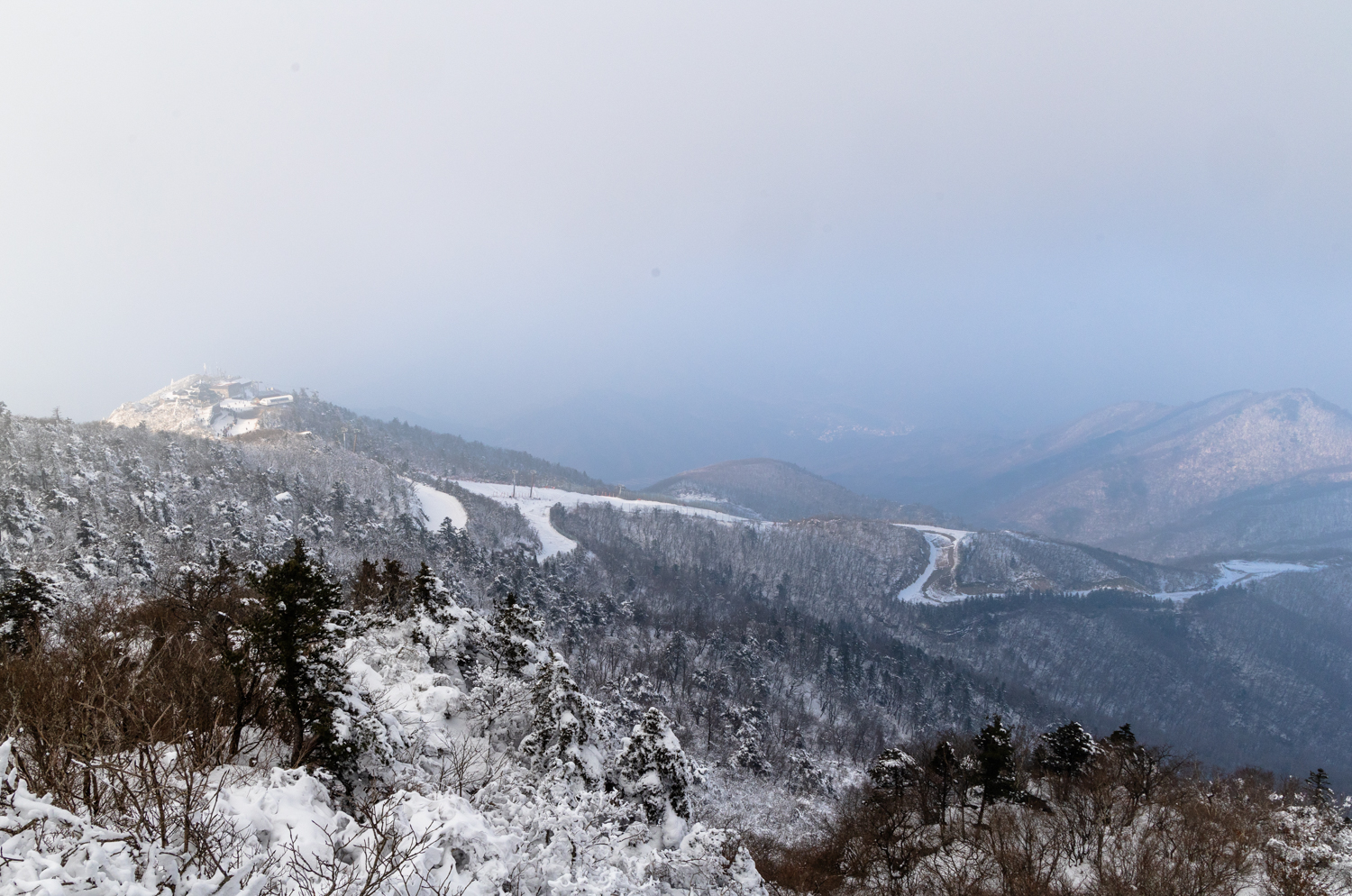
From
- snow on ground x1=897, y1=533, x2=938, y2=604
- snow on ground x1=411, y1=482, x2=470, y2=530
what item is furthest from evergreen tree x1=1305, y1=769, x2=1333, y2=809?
snow on ground x1=897, y1=533, x2=938, y2=604

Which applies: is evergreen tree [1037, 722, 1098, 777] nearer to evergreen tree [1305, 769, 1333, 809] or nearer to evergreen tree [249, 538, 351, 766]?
evergreen tree [1305, 769, 1333, 809]

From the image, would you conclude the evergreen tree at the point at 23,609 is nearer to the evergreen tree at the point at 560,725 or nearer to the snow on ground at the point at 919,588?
the evergreen tree at the point at 560,725

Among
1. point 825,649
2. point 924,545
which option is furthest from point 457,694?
point 924,545

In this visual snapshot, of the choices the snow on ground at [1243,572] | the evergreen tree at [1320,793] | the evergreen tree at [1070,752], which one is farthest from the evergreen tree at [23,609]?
the snow on ground at [1243,572]

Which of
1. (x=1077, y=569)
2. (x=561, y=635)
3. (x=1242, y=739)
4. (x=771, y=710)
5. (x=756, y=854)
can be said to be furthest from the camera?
(x=1077, y=569)

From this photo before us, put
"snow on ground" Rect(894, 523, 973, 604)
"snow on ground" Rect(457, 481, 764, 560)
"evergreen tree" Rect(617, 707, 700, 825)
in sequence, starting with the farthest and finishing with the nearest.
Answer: "snow on ground" Rect(894, 523, 973, 604) < "snow on ground" Rect(457, 481, 764, 560) < "evergreen tree" Rect(617, 707, 700, 825)

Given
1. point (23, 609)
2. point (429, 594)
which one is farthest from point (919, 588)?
point (23, 609)

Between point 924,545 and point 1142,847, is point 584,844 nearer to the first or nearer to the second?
point 1142,847
